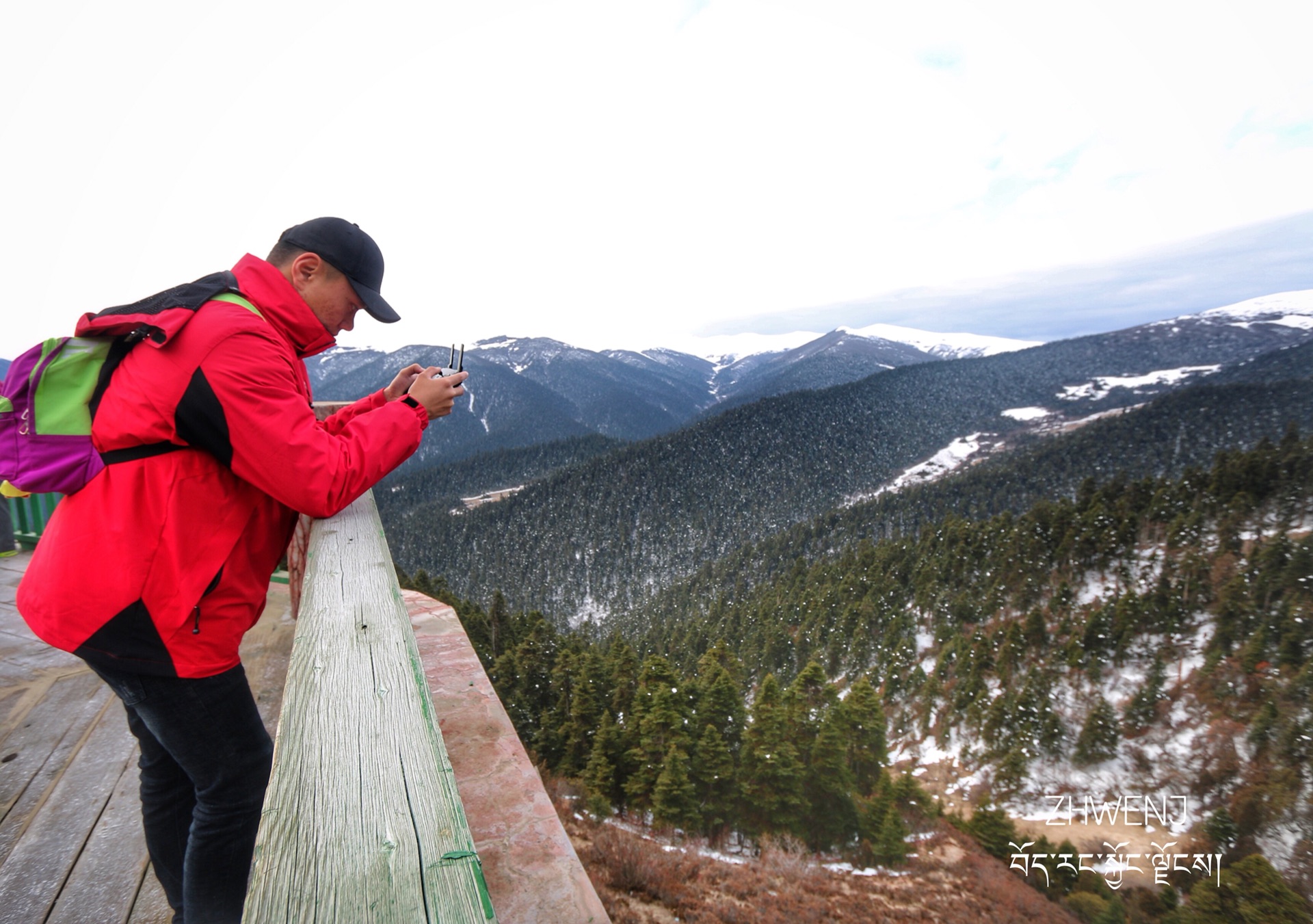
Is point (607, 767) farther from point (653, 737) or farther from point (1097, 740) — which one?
point (1097, 740)

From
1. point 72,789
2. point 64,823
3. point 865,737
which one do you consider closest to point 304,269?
point 64,823

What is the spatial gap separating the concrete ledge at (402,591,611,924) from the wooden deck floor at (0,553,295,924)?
1339 mm

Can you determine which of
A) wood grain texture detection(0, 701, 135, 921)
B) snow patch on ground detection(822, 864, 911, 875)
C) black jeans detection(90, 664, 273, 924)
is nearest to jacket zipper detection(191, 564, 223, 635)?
black jeans detection(90, 664, 273, 924)

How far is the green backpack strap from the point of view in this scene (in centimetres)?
159

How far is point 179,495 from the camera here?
1498 millimetres

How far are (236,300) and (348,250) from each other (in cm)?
42

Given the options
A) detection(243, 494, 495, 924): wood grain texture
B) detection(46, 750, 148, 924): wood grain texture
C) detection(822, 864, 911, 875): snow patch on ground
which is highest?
detection(243, 494, 495, 924): wood grain texture

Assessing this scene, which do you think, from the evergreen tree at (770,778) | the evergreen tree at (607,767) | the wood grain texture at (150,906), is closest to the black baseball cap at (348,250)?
the wood grain texture at (150,906)

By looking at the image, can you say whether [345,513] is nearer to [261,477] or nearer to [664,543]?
[261,477]

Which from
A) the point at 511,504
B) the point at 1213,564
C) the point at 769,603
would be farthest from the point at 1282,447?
the point at 511,504

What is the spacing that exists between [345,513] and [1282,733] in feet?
200

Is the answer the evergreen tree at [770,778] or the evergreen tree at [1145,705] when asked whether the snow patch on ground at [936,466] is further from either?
the evergreen tree at [770,778]

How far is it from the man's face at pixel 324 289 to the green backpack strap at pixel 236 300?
223 mm

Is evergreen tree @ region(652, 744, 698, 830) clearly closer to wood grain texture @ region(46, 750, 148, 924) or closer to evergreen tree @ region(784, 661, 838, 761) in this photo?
evergreen tree @ region(784, 661, 838, 761)
